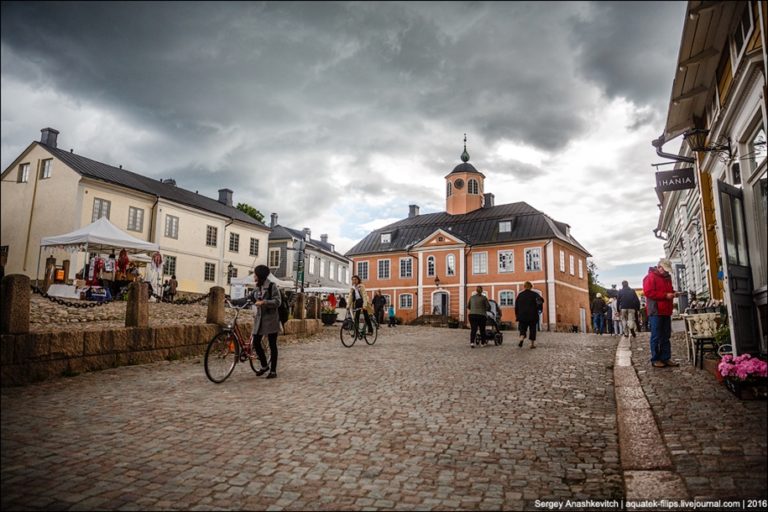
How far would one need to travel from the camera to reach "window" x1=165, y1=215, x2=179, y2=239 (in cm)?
3272

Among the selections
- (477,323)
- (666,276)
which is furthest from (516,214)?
(666,276)

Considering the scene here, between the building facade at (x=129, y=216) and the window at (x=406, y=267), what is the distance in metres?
12.4

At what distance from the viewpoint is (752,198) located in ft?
23.7

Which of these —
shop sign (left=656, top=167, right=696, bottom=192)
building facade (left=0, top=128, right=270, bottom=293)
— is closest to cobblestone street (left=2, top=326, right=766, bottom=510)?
shop sign (left=656, top=167, right=696, bottom=192)

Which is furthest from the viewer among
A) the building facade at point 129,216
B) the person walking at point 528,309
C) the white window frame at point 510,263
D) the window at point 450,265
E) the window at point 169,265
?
the window at point 450,265

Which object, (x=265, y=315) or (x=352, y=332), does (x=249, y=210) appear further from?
(x=265, y=315)

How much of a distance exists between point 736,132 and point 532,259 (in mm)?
30759

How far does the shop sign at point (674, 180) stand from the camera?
11055 mm

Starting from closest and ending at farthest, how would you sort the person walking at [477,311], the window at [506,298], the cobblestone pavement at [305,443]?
the cobblestone pavement at [305,443], the person walking at [477,311], the window at [506,298]

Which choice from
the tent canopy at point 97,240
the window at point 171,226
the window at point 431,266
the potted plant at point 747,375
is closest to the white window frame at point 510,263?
the window at point 431,266

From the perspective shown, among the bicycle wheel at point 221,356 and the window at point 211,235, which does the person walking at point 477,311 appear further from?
the window at point 211,235

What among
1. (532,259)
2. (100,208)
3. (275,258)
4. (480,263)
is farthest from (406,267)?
(100,208)

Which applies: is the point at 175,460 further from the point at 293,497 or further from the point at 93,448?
the point at 293,497

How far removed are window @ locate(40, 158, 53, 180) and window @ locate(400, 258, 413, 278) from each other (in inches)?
1066
